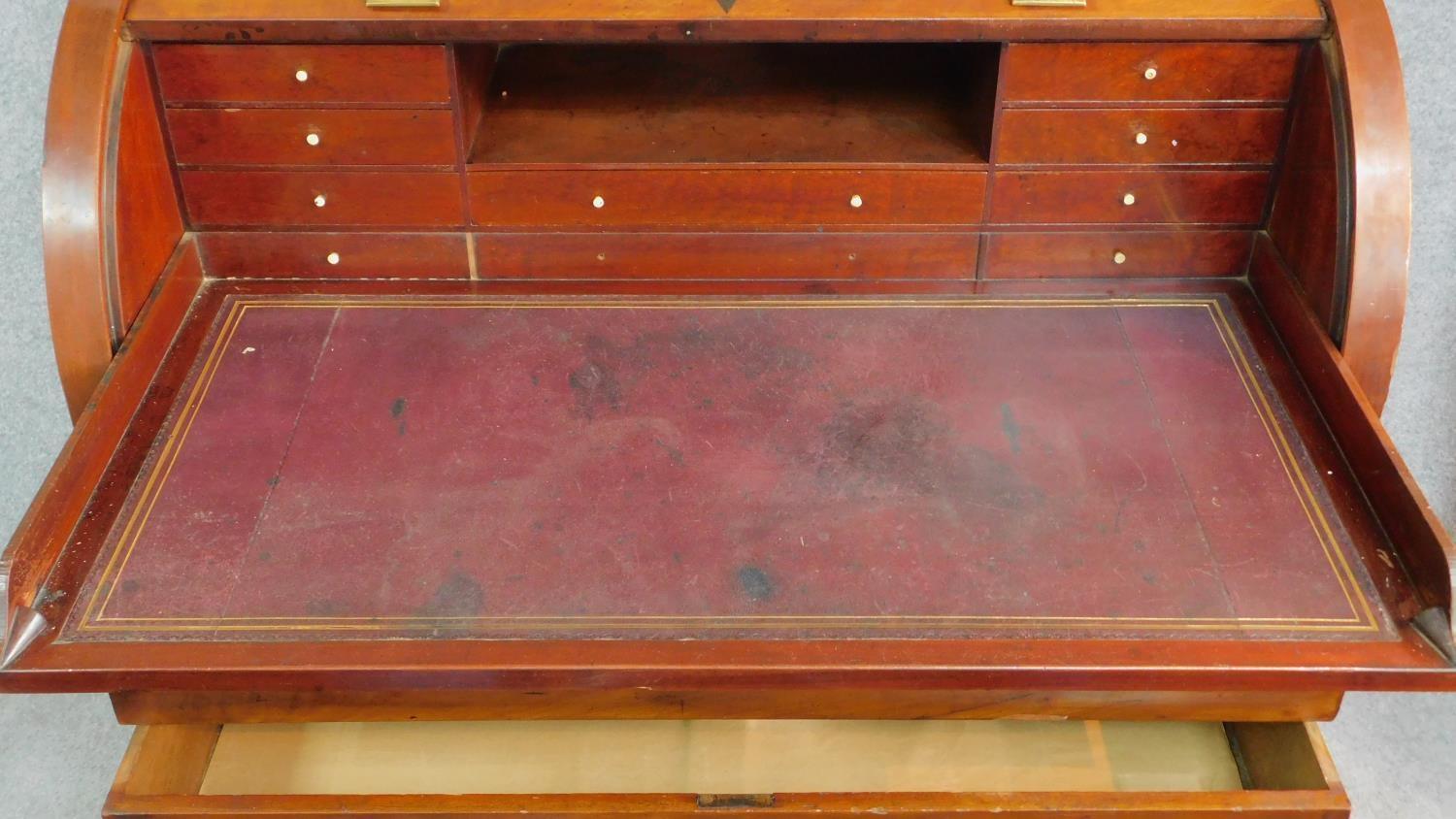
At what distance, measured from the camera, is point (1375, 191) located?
1.59 meters

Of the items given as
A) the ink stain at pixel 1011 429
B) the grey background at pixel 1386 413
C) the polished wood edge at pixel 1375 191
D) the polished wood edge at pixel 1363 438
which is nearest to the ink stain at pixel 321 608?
the ink stain at pixel 1011 429

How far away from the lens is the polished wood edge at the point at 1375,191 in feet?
5.21

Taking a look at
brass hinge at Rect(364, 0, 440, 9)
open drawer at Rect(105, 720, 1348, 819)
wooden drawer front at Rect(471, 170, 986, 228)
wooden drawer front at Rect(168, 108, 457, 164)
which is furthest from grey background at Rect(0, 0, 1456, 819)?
wooden drawer front at Rect(471, 170, 986, 228)

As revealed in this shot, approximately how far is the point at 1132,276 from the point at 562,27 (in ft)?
2.79

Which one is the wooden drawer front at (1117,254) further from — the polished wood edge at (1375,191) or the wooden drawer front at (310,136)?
the wooden drawer front at (310,136)

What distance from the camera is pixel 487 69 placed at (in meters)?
1.90

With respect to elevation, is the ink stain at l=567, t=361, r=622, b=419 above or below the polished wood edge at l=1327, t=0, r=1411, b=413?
below

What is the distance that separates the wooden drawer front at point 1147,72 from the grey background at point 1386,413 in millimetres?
468

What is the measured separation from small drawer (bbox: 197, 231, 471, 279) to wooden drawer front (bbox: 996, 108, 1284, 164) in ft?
2.51

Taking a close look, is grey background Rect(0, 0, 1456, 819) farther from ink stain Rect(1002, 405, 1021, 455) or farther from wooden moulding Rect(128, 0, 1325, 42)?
ink stain Rect(1002, 405, 1021, 455)

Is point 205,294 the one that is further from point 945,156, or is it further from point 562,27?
point 945,156

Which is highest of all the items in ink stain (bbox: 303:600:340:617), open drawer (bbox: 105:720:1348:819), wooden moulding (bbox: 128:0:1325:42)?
wooden moulding (bbox: 128:0:1325:42)

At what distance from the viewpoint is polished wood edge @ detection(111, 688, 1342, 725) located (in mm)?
1430

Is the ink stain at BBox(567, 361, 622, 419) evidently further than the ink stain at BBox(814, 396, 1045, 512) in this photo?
Yes
